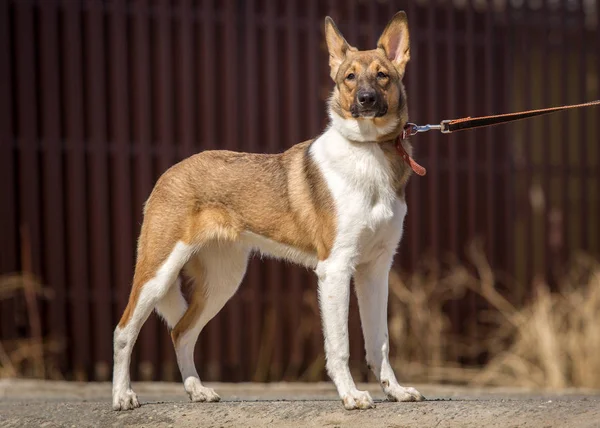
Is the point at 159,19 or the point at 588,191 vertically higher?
the point at 159,19

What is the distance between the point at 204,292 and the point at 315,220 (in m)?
1.02

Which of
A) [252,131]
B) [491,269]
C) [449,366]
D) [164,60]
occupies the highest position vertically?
[164,60]

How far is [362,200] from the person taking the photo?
565 cm

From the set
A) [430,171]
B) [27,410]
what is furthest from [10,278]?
[430,171]

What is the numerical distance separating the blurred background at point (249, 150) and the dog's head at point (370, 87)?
4.19 metres

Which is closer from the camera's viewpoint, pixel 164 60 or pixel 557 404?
pixel 557 404

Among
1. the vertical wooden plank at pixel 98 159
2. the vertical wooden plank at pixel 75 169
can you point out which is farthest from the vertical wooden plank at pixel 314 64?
the vertical wooden plank at pixel 75 169

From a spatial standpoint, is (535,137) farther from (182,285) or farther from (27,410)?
(27,410)

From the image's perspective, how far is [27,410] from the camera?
6.34m

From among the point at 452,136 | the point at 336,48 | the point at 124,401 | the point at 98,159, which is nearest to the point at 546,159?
the point at 452,136

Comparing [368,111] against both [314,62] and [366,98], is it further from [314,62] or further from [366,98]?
[314,62]

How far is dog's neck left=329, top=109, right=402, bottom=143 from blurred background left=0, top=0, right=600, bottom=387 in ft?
14.2

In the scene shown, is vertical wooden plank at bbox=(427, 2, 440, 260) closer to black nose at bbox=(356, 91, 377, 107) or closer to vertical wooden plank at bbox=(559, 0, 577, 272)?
vertical wooden plank at bbox=(559, 0, 577, 272)

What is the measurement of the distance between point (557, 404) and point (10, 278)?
19.2 feet
